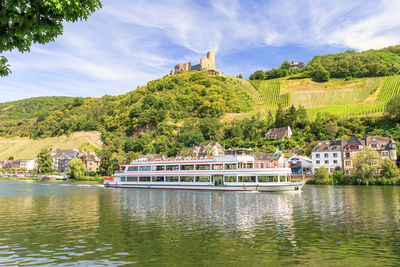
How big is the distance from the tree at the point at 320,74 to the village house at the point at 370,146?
93747 millimetres

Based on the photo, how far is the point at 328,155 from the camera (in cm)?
8181

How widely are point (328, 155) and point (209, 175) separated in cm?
3868

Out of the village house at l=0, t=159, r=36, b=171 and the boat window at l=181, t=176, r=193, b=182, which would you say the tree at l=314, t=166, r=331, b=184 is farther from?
the village house at l=0, t=159, r=36, b=171

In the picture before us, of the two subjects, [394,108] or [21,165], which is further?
[21,165]

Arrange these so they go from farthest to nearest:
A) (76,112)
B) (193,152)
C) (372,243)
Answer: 1. (76,112)
2. (193,152)
3. (372,243)

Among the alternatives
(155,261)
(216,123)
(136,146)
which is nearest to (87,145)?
(136,146)

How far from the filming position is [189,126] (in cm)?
12694

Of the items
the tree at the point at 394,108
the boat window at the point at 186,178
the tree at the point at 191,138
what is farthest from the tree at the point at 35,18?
the tree at the point at 191,138

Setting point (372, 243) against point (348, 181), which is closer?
point (372, 243)

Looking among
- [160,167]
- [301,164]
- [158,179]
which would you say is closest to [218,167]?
[160,167]

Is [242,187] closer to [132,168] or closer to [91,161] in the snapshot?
[132,168]

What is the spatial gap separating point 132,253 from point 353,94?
14623 cm

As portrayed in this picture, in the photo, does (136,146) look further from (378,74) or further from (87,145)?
(378,74)

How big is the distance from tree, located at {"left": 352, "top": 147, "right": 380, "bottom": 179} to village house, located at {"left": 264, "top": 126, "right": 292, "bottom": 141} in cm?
3489
